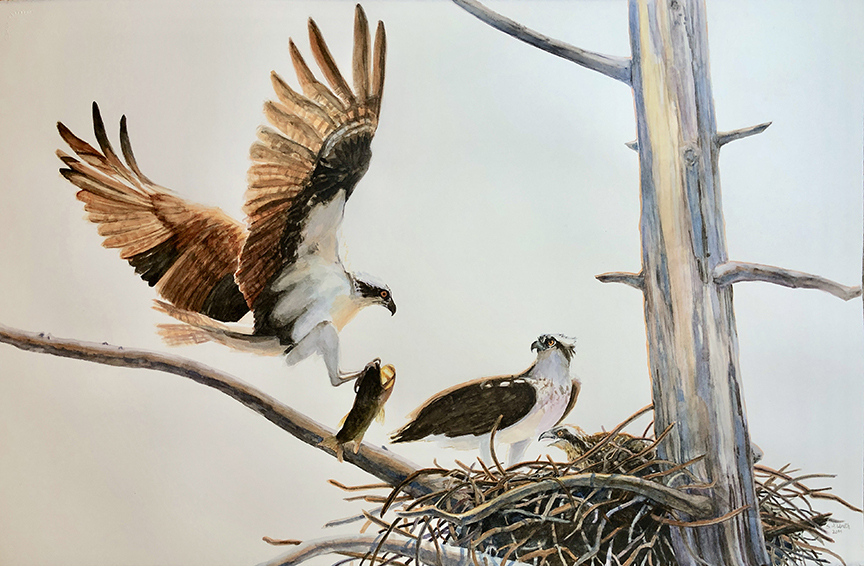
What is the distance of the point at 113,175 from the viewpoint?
1043mm

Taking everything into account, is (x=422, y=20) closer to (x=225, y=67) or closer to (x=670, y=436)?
(x=225, y=67)

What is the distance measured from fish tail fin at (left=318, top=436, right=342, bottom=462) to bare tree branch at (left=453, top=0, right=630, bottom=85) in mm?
817

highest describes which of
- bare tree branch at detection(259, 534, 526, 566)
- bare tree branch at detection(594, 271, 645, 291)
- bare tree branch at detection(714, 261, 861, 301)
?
bare tree branch at detection(714, 261, 861, 301)

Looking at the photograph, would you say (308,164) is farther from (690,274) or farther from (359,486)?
(690,274)

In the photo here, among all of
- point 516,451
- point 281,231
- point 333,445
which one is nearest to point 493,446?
point 516,451

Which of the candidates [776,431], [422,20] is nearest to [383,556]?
[776,431]

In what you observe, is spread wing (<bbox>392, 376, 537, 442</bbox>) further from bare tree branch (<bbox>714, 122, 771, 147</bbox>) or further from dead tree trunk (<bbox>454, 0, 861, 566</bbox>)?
bare tree branch (<bbox>714, 122, 771, 147</bbox>)

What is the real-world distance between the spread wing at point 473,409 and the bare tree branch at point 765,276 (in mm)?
384

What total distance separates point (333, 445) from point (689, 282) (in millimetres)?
697

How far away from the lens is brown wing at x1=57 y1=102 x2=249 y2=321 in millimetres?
Result: 1012

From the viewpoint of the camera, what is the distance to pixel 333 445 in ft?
3.28

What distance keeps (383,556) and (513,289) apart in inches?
20.7

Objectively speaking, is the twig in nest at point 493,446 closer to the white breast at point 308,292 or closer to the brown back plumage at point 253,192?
the white breast at point 308,292
